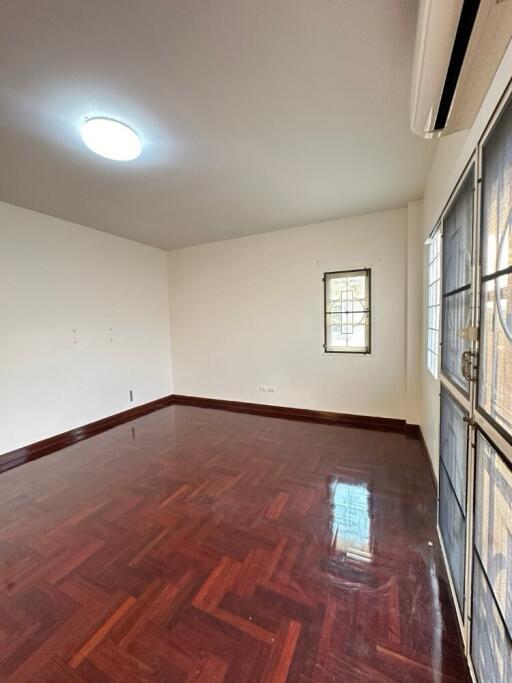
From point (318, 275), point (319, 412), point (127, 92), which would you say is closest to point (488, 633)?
point (127, 92)

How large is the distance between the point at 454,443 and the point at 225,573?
138cm

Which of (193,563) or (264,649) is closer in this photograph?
(264,649)

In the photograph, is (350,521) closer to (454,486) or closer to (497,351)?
(454,486)

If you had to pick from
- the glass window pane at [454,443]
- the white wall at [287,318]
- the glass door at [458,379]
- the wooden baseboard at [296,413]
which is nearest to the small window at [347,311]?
the white wall at [287,318]

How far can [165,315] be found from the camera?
196 inches

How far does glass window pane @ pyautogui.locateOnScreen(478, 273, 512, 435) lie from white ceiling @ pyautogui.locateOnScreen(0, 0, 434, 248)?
1184mm

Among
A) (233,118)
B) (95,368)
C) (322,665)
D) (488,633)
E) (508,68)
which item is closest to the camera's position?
(508,68)

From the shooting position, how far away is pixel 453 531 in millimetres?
1433

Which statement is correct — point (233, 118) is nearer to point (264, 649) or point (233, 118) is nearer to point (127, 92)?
point (127, 92)

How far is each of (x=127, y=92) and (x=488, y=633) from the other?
2.74 meters

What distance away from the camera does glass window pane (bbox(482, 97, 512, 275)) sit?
34.1 inches

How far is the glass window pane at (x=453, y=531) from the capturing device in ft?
4.15

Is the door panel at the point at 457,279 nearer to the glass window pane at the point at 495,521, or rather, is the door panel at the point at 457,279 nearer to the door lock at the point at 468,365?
the door lock at the point at 468,365

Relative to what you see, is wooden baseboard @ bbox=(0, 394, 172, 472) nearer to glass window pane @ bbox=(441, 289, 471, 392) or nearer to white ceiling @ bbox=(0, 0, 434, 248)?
white ceiling @ bbox=(0, 0, 434, 248)
